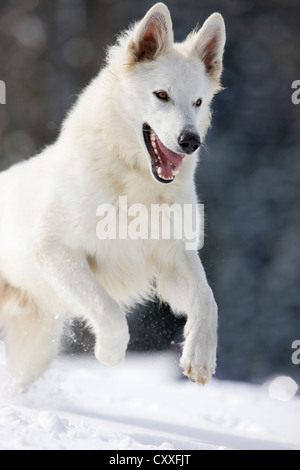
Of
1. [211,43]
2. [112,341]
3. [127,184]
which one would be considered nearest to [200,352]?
[112,341]

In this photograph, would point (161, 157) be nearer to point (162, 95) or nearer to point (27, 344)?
point (162, 95)

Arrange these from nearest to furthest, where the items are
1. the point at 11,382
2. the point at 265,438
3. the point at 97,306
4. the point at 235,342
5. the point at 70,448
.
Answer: the point at 70,448 → the point at 97,306 → the point at 265,438 → the point at 11,382 → the point at 235,342

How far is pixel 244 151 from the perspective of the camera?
7.32 meters

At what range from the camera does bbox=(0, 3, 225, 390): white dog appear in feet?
9.52

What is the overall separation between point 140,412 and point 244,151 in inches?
161

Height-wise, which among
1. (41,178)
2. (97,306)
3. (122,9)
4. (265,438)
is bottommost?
(265,438)

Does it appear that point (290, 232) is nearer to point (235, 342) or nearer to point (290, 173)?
point (290, 173)

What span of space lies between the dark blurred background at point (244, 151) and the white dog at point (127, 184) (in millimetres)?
3743

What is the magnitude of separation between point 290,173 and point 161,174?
4758mm

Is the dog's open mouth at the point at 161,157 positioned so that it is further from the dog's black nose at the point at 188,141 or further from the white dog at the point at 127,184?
the dog's black nose at the point at 188,141

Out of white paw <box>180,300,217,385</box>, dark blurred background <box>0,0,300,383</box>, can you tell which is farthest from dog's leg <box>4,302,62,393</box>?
dark blurred background <box>0,0,300,383</box>

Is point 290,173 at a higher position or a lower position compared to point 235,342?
higher

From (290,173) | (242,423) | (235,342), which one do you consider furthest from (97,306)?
(290,173)

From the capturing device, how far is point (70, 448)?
8.64 ft
